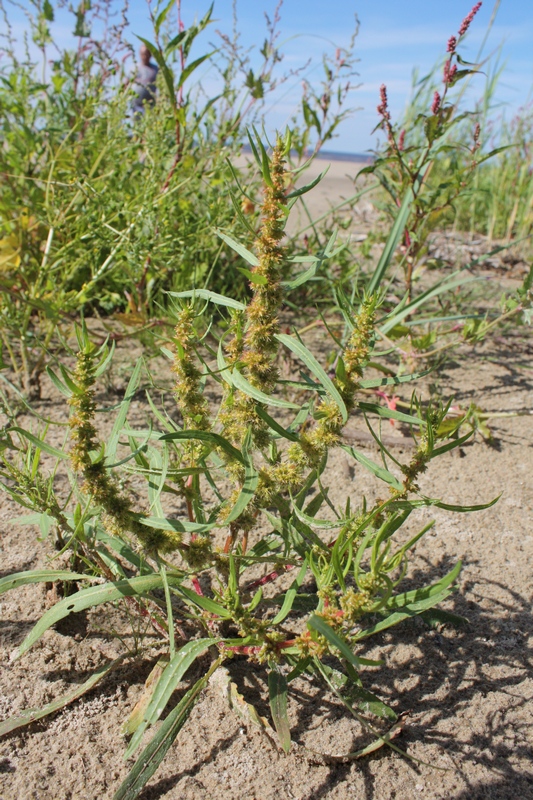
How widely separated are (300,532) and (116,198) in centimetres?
158

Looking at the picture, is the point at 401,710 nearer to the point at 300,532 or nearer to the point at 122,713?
the point at 300,532

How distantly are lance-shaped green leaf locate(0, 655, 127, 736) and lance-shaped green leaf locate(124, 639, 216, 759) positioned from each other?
19cm

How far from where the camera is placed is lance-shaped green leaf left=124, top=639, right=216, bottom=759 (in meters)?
0.88

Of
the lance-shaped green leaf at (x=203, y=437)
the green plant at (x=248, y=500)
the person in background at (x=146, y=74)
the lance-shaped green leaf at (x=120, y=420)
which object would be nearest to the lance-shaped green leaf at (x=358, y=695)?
the green plant at (x=248, y=500)

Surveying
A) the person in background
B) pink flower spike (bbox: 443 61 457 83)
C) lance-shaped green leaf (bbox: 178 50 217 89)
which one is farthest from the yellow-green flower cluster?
the person in background

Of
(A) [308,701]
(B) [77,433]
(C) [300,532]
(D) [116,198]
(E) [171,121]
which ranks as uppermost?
(E) [171,121]

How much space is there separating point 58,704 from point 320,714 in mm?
470

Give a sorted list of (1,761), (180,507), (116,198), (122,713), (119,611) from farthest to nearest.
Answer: (116,198)
(180,507)
(119,611)
(122,713)
(1,761)

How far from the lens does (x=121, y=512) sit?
3.10 ft

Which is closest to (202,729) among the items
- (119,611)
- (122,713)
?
(122,713)

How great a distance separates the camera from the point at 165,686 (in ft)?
3.00

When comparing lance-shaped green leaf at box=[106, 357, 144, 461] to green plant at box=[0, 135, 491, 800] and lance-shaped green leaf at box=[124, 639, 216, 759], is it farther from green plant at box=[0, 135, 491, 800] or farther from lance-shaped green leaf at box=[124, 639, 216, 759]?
lance-shaped green leaf at box=[124, 639, 216, 759]

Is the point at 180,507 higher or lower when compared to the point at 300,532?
lower

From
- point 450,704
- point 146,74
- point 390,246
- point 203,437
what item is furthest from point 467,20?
point 146,74
